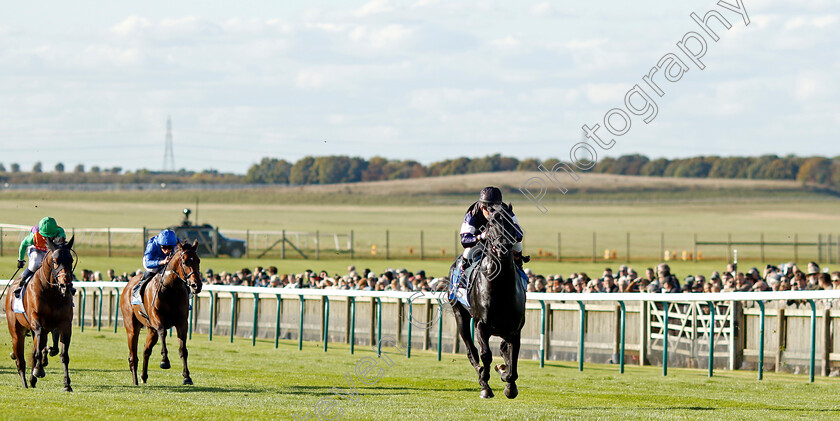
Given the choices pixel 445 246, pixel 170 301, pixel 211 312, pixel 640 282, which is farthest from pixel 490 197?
pixel 445 246

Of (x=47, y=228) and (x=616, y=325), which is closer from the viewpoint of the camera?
(x=47, y=228)

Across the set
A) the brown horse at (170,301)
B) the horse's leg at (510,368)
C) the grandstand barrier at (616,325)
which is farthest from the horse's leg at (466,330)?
the brown horse at (170,301)

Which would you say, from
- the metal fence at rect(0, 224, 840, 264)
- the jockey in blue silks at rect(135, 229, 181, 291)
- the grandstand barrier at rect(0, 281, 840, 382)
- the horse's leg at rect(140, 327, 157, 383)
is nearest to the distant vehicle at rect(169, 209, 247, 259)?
the metal fence at rect(0, 224, 840, 264)

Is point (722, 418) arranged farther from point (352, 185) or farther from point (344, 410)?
point (352, 185)

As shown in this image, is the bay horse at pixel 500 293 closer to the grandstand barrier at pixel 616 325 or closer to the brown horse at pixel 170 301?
the grandstand barrier at pixel 616 325

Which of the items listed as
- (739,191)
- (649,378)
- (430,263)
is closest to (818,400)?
(649,378)

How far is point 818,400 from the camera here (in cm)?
1006

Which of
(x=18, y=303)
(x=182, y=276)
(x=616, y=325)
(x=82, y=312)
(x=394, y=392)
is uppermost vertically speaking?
(x=182, y=276)

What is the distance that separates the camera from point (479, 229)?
368 inches

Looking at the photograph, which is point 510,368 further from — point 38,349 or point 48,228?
point 48,228

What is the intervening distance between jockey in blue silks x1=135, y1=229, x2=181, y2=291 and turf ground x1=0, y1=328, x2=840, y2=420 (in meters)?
1.10

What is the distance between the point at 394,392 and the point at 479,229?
2432 mm

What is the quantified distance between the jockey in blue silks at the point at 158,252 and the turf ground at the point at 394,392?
1.10 metres

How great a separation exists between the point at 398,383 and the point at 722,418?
13.3ft
